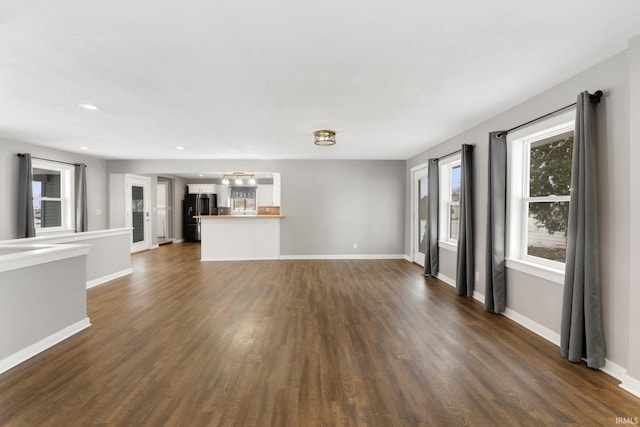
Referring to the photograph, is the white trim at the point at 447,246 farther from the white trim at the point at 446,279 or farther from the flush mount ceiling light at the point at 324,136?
the flush mount ceiling light at the point at 324,136

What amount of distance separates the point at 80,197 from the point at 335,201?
5.55 metres

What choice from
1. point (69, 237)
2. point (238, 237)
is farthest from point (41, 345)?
point (238, 237)

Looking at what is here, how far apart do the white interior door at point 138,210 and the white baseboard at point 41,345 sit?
546 centimetres

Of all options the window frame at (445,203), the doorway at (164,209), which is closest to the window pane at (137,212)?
the doorway at (164,209)

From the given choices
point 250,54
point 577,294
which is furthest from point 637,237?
point 250,54

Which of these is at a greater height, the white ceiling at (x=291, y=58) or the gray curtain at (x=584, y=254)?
the white ceiling at (x=291, y=58)

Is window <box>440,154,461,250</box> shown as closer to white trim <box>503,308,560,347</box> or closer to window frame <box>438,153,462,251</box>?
window frame <box>438,153,462,251</box>

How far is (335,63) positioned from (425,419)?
2547 millimetres

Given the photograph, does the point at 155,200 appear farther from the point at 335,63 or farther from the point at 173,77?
the point at 335,63

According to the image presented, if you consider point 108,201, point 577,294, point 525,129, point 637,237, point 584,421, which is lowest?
point 584,421

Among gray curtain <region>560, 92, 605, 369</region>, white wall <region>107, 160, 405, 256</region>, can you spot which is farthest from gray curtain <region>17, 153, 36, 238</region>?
gray curtain <region>560, 92, 605, 369</region>

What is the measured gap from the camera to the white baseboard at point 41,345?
232cm

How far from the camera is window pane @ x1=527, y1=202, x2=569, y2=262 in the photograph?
2.94m

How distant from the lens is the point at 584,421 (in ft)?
5.72
